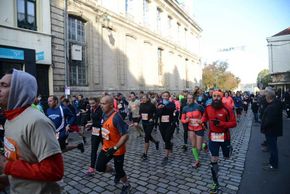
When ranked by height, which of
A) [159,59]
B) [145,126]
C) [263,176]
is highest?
[159,59]

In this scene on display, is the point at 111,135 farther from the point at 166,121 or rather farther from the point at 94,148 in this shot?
the point at 166,121

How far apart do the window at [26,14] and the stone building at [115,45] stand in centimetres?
125

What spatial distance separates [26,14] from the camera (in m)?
13.3

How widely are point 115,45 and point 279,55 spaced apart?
32.3 metres

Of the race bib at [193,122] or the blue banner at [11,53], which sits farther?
the blue banner at [11,53]

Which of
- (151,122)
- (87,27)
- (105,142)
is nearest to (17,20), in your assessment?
(87,27)

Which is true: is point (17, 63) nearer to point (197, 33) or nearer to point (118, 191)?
point (118, 191)

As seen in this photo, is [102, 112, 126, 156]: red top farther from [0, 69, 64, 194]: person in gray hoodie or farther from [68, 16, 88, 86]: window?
[68, 16, 88, 86]: window

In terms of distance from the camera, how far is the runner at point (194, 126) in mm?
6055

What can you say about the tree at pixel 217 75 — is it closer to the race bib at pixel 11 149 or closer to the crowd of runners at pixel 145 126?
the crowd of runners at pixel 145 126

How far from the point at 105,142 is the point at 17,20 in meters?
11.7

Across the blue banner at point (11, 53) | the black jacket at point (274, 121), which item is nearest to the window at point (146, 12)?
the blue banner at point (11, 53)

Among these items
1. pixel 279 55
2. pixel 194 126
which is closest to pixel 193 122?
pixel 194 126

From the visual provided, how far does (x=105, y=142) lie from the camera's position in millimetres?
4359
